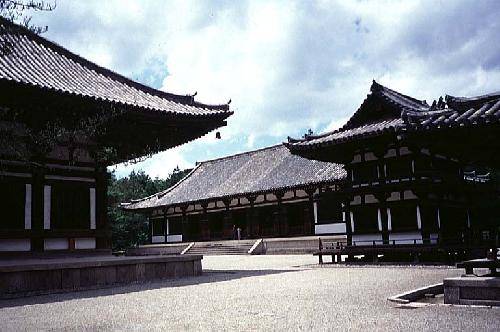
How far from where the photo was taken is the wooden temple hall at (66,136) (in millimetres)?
10875

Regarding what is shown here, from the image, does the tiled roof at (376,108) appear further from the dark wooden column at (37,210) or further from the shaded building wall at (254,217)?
the dark wooden column at (37,210)

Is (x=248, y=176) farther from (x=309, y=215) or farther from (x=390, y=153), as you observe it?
(x=390, y=153)

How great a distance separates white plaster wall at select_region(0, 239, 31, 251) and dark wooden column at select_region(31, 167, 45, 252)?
133 millimetres

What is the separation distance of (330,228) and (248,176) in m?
9.77

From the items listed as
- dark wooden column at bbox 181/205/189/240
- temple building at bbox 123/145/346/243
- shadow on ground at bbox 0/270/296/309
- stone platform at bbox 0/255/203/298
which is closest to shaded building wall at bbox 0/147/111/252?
stone platform at bbox 0/255/203/298

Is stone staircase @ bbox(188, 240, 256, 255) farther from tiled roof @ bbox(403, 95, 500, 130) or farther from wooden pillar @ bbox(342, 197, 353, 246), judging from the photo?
tiled roof @ bbox(403, 95, 500, 130)

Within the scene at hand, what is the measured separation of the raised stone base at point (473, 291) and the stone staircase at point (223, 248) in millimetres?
23145

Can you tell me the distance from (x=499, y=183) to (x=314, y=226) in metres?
11.6

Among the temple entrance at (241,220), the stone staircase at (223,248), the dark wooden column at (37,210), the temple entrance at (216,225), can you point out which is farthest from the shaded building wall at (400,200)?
the temple entrance at (216,225)

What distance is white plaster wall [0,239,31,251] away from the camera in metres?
11.4

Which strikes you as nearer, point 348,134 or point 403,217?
point 348,134

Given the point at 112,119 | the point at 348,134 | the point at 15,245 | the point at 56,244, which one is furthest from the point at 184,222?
the point at 112,119

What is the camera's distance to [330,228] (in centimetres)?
2812

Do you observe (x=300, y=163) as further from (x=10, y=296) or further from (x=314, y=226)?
(x=10, y=296)
